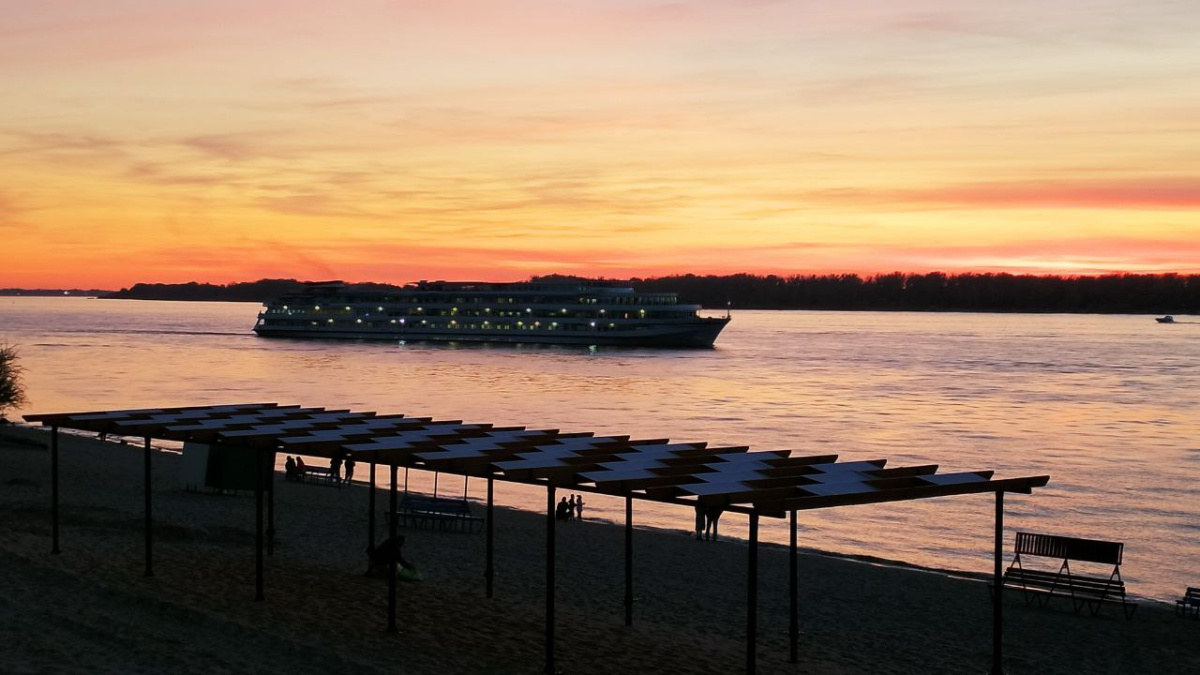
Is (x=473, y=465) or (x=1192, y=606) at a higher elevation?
(x=473, y=465)

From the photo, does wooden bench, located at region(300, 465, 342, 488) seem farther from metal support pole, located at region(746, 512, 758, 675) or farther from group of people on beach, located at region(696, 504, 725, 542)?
metal support pole, located at region(746, 512, 758, 675)

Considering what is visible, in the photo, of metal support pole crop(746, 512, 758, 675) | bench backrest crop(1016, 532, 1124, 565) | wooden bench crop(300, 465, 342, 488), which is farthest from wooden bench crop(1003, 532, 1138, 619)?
wooden bench crop(300, 465, 342, 488)

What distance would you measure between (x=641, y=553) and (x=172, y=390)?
6333 centimetres

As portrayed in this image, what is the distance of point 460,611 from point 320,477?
19.0 m

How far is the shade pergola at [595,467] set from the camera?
37.9 ft

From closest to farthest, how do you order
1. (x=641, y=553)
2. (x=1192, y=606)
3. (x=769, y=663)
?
(x=769, y=663), (x=1192, y=606), (x=641, y=553)

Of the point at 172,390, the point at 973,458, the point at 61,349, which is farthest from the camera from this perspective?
the point at 61,349

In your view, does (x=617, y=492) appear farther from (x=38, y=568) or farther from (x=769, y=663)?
(x=38, y=568)

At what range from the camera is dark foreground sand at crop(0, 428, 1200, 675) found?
12.7 metres

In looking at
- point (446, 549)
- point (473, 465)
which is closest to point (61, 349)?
point (446, 549)

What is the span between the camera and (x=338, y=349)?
140 m

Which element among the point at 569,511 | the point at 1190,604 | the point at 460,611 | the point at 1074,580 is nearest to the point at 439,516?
the point at 569,511

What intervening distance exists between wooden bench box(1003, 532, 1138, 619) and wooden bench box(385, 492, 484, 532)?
1145cm

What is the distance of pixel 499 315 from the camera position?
14538 cm
